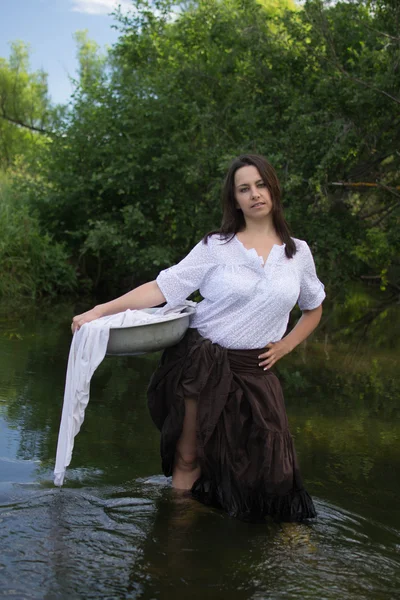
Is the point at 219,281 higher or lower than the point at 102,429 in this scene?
higher

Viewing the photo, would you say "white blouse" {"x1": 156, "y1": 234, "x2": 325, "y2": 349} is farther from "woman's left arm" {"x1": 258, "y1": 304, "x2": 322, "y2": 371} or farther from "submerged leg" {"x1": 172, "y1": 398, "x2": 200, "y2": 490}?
"submerged leg" {"x1": 172, "y1": 398, "x2": 200, "y2": 490}

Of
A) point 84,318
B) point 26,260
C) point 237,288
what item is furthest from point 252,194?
point 26,260

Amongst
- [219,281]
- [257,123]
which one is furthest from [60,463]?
[257,123]

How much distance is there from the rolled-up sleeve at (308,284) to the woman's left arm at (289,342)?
59mm

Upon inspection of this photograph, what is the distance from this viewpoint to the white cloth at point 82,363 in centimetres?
335

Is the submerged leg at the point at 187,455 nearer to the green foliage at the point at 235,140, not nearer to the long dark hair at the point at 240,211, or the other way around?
the long dark hair at the point at 240,211

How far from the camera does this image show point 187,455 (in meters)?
3.65

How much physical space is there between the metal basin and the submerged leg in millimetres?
327

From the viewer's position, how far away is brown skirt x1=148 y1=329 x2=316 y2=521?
350 cm

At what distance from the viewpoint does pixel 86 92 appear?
53.6ft

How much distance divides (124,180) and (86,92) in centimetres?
253

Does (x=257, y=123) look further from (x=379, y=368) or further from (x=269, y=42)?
(x=379, y=368)

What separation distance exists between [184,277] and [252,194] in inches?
19.5

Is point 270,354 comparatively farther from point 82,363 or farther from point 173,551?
point 173,551
